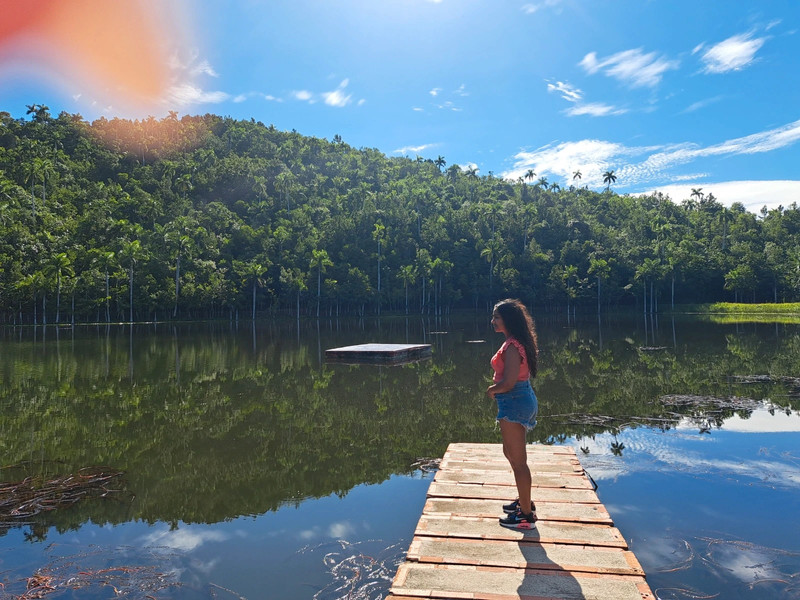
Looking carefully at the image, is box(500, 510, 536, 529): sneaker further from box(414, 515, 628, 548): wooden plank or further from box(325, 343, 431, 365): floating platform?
box(325, 343, 431, 365): floating platform

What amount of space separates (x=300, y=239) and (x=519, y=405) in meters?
99.0

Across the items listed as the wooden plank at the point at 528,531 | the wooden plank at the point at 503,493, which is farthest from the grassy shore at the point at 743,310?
the wooden plank at the point at 528,531

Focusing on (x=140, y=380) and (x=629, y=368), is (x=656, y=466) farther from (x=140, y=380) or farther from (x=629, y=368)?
(x=140, y=380)

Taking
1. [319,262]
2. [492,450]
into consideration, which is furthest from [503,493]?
[319,262]

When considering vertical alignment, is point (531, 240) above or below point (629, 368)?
above

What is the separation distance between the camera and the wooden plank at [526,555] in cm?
485

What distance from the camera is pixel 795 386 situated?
17.4 m

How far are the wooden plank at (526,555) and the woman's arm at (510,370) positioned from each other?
5.04 ft

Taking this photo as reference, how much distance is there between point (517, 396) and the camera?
5805mm

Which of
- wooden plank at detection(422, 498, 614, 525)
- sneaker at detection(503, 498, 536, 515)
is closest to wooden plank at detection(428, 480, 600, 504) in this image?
wooden plank at detection(422, 498, 614, 525)

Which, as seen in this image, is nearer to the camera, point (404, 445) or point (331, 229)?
point (404, 445)

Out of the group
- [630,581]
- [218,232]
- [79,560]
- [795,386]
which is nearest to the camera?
[630,581]

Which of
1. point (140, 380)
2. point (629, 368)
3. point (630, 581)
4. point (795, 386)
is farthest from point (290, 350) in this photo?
point (630, 581)

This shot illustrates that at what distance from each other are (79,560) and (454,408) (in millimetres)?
10113
